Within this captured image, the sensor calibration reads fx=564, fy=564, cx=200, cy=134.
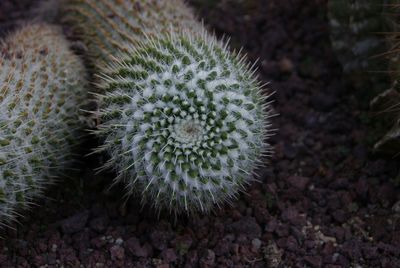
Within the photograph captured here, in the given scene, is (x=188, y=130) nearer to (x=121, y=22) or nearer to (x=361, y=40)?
(x=121, y=22)

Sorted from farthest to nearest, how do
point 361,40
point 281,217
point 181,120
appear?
point 361,40 < point 281,217 < point 181,120

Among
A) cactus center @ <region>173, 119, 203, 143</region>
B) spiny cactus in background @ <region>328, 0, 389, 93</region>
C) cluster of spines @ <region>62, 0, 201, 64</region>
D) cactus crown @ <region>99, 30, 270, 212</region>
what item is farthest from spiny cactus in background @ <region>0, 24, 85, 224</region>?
spiny cactus in background @ <region>328, 0, 389, 93</region>

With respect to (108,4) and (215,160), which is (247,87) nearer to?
(215,160)

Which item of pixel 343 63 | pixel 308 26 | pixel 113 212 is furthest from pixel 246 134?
pixel 308 26

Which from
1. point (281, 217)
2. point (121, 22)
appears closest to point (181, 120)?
point (281, 217)

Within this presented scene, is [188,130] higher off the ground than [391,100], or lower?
lower
